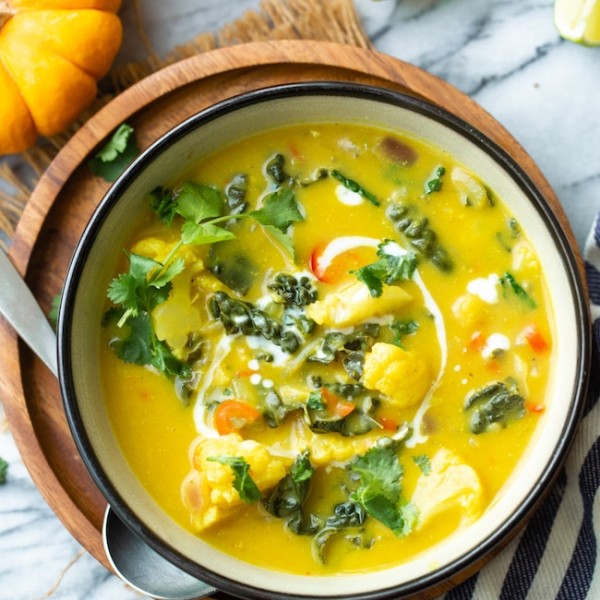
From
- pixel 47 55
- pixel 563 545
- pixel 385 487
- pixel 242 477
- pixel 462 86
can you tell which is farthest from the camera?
pixel 462 86

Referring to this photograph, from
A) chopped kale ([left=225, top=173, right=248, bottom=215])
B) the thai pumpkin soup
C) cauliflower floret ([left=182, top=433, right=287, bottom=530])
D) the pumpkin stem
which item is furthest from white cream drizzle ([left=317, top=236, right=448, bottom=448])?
the pumpkin stem

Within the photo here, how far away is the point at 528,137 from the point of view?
3703mm

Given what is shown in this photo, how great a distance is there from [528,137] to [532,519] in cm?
148

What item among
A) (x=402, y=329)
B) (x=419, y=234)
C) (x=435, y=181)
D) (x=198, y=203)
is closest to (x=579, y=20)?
(x=435, y=181)

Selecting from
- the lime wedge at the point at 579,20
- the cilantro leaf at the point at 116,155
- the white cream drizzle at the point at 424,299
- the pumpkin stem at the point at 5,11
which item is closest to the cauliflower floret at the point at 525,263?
the white cream drizzle at the point at 424,299

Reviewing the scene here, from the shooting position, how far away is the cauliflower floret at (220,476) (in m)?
3.13

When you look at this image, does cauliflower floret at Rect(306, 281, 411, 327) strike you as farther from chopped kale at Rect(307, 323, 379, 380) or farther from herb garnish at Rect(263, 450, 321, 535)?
herb garnish at Rect(263, 450, 321, 535)

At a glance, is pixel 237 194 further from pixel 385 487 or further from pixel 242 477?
pixel 385 487

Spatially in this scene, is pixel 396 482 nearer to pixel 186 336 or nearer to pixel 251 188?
pixel 186 336

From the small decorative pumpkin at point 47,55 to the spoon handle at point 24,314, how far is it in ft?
1.99

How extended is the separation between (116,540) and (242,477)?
23.4 inches

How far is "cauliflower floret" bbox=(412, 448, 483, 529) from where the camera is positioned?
3207 millimetres

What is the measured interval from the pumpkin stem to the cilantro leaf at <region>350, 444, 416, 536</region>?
2.12 m

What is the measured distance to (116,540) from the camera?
3318 millimetres
